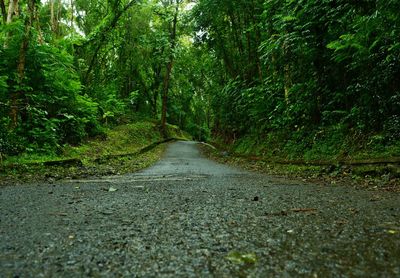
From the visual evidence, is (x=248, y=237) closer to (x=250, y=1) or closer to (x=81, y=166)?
(x=81, y=166)

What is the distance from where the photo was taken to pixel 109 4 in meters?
16.2

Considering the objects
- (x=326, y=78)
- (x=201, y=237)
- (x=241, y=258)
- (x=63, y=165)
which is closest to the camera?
(x=241, y=258)

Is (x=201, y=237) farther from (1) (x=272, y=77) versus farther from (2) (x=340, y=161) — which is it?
(1) (x=272, y=77)

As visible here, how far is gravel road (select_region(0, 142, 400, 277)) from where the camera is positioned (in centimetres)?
155

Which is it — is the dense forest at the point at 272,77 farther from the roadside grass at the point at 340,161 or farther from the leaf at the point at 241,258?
the leaf at the point at 241,258

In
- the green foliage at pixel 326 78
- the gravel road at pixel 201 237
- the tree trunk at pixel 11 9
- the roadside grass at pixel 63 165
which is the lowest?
the gravel road at pixel 201 237

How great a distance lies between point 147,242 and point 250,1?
41.7ft

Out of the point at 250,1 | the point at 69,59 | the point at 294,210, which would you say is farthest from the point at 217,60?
the point at 294,210

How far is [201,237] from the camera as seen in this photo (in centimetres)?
210

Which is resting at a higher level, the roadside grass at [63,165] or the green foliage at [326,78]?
the green foliage at [326,78]

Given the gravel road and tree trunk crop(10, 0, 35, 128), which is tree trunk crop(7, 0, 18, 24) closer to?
tree trunk crop(10, 0, 35, 128)

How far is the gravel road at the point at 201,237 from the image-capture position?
1.55m

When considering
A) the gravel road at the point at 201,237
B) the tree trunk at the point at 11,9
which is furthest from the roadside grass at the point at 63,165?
the tree trunk at the point at 11,9

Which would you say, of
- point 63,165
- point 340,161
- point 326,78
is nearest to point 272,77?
point 326,78
